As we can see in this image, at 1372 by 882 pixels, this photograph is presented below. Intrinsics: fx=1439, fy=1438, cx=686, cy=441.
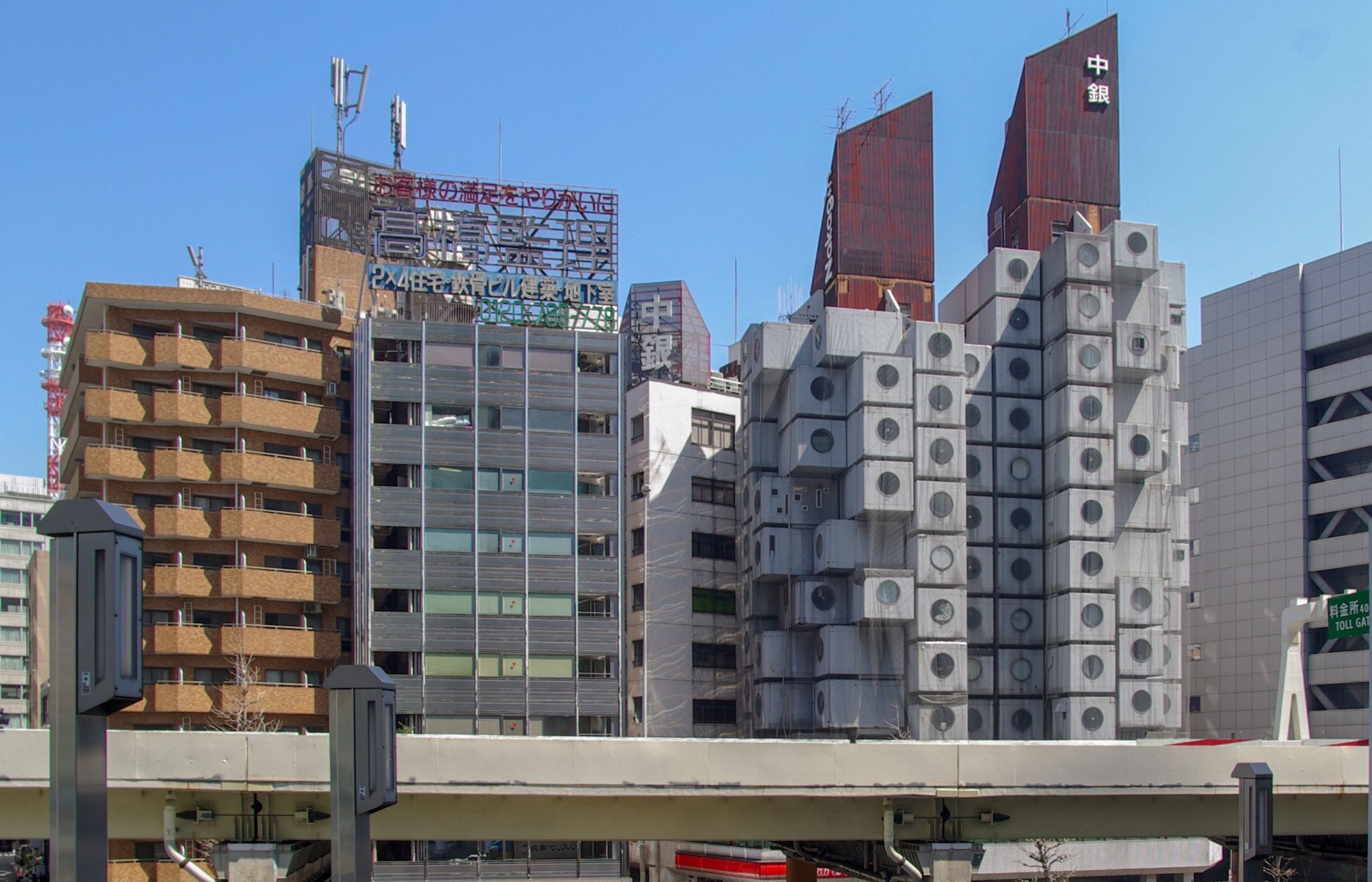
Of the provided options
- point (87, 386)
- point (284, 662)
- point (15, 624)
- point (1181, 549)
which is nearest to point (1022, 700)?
point (1181, 549)

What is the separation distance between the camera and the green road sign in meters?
44.2

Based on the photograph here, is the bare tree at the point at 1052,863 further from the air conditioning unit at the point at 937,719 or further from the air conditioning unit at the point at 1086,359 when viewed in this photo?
the air conditioning unit at the point at 1086,359

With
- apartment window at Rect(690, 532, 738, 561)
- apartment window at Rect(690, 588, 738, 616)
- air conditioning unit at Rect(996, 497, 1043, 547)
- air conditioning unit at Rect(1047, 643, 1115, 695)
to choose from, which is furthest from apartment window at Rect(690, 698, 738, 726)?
air conditioning unit at Rect(1047, 643, 1115, 695)

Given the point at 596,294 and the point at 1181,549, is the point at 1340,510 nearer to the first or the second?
the point at 1181,549

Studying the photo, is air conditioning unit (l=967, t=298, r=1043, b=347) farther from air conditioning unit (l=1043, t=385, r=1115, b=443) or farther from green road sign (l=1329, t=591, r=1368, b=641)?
green road sign (l=1329, t=591, r=1368, b=641)

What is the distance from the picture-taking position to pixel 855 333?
75250 millimetres

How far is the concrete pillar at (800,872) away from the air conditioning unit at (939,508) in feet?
89.4

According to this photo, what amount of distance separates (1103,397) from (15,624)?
353 feet

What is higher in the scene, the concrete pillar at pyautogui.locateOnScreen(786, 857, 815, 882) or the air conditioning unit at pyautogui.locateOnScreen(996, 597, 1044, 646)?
the air conditioning unit at pyautogui.locateOnScreen(996, 597, 1044, 646)

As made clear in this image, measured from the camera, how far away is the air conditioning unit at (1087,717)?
238 feet

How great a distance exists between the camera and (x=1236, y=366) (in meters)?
91.5

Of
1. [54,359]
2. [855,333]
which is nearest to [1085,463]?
[855,333]

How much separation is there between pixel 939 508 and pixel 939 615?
18.0 ft

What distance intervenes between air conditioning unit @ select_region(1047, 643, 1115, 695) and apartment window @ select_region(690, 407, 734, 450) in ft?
74.8
